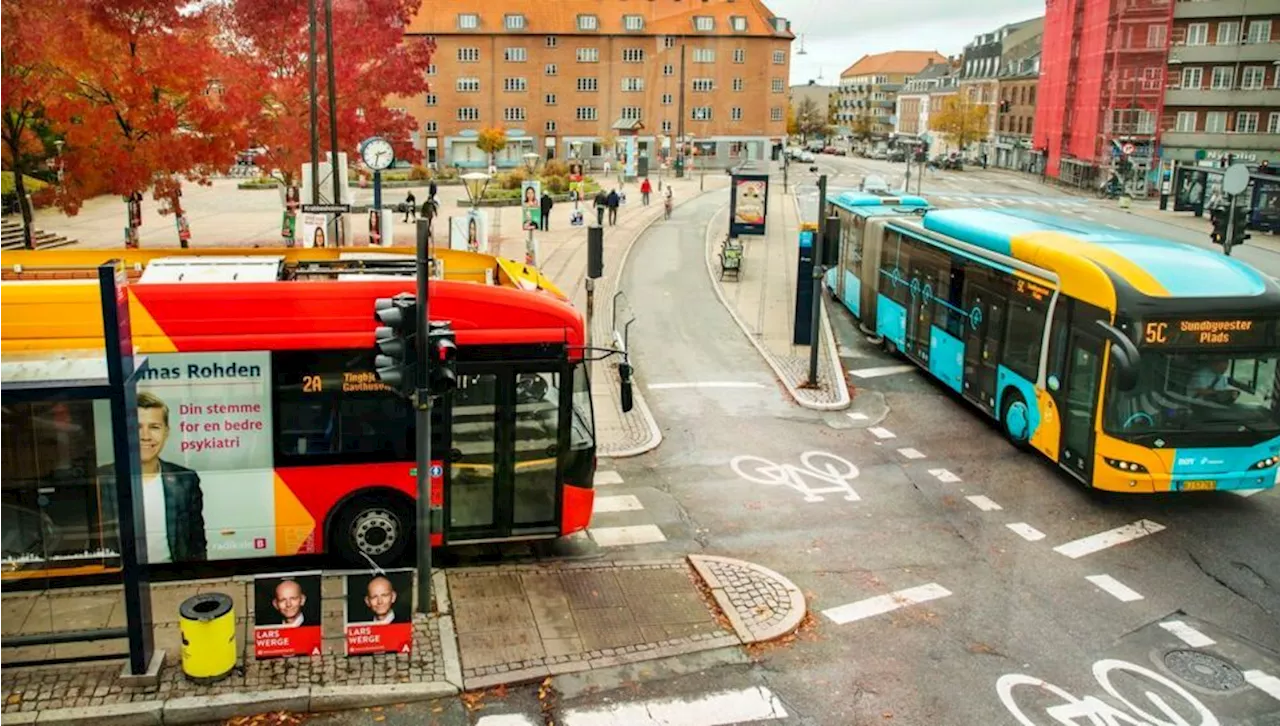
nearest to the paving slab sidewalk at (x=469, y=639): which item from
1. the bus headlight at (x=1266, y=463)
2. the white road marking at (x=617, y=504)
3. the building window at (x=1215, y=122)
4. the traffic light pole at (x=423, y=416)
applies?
the traffic light pole at (x=423, y=416)

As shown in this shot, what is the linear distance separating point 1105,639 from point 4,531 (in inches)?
417

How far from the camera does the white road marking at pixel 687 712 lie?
30.7ft

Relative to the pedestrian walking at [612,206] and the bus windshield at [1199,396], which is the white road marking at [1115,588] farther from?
the pedestrian walking at [612,206]

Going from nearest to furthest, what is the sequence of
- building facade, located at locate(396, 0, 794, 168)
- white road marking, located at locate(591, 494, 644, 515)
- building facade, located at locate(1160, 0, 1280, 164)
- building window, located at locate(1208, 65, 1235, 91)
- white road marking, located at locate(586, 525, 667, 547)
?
1. white road marking, located at locate(586, 525, 667, 547)
2. white road marking, located at locate(591, 494, 644, 515)
3. building facade, located at locate(1160, 0, 1280, 164)
4. building window, located at locate(1208, 65, 1235, 91)
5. building facade, located at locate(396, 0, 794, 168)

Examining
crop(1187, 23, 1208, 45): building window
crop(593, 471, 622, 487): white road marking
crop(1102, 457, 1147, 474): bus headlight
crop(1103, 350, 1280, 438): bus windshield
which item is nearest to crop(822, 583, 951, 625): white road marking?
crop(1102, 457, 1147, 474): bus headlight

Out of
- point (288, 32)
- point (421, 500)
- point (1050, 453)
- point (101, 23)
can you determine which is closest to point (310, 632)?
point (421, 500)

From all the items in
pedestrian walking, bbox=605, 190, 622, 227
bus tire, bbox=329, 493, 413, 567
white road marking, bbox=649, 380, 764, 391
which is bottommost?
white road marking, bbox=649, 380, 764, 391

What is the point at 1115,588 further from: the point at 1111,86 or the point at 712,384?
the point at 1111,86

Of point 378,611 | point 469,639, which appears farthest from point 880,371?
point 378,611

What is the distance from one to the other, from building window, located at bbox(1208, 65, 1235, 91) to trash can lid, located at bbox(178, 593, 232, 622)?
7920 centimetres

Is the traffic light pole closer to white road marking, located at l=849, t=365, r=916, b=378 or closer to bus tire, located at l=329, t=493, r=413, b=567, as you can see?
bus tire, located at l=329, t=493, r=413, b=567

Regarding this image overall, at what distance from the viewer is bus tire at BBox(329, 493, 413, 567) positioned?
39.3 feet

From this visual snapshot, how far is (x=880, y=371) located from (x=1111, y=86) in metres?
65.3

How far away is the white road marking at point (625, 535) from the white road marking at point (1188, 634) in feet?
18.2
